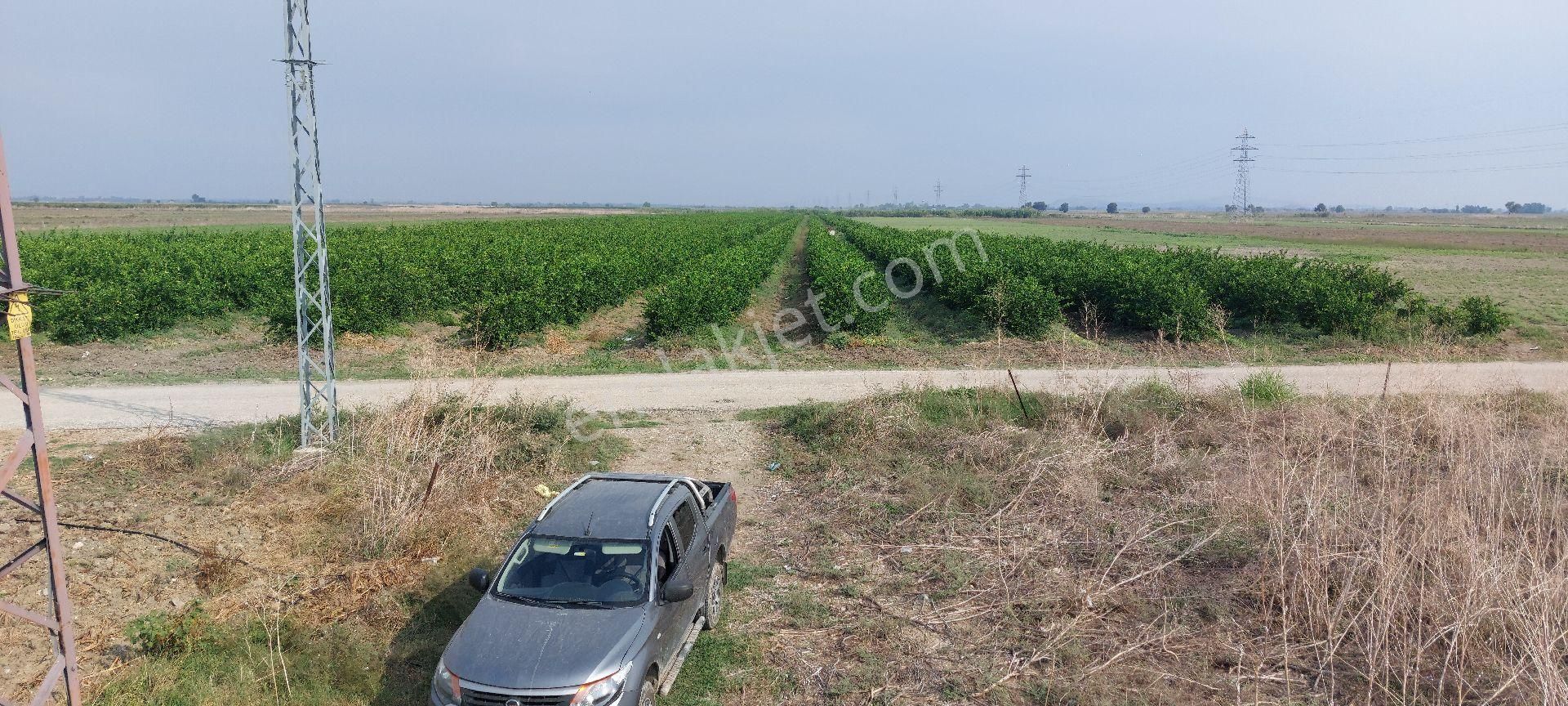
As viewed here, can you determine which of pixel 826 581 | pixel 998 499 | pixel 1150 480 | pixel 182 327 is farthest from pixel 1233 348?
pixel 182 327

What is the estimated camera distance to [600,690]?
5414mm

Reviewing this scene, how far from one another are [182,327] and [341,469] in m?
13.9

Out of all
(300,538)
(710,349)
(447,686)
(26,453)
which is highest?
(26,453)

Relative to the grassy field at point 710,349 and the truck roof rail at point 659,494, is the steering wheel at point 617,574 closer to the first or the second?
the truck roof rail at point 659,494

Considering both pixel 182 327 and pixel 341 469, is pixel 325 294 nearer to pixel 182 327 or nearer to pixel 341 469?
pixel 341 469

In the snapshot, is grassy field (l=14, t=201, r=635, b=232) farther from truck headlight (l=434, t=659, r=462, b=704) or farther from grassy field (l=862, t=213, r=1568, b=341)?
grassy field (l=862, t=213, r=1568, b=341)

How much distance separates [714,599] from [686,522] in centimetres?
84

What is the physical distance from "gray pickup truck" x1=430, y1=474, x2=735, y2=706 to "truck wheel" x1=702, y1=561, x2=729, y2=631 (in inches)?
0.6

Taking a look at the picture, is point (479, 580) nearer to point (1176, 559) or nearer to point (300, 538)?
point (300, 538)

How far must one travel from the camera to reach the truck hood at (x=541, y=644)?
5.43 m

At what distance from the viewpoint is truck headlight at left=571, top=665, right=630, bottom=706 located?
5.36m

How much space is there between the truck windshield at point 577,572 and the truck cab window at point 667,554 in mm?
158

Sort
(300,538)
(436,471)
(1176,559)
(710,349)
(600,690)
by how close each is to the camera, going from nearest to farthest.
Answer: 1. (600,690)
2. (1176,559)
3. (300,538)
4. (436,471)
5. (710,349)

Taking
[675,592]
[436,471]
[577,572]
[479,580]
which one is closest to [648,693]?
[675,592]
